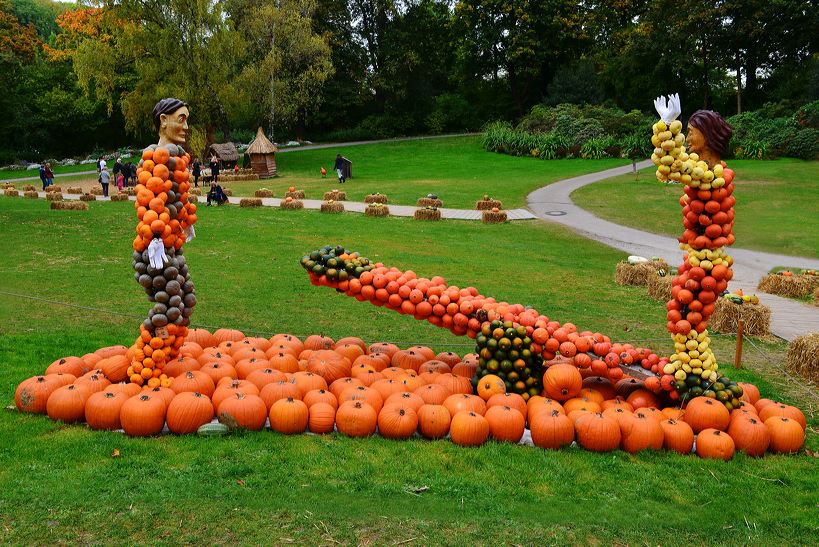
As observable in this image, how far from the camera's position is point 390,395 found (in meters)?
7.73

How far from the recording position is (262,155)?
39.4m

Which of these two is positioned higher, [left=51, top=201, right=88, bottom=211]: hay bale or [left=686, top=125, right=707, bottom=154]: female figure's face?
[left=686, top=125, right=707, bottom=154]: female figure's face

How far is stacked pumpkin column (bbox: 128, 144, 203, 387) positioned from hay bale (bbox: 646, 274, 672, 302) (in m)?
10.4

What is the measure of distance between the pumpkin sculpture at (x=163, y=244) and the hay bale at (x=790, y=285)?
43.9 ft

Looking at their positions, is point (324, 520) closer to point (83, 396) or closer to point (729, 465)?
point (83, 396)

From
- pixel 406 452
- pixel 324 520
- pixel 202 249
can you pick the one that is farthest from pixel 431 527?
pixel 202 249

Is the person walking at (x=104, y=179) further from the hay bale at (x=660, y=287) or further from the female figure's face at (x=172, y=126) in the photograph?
the female figure's face at (x=172, y=126)

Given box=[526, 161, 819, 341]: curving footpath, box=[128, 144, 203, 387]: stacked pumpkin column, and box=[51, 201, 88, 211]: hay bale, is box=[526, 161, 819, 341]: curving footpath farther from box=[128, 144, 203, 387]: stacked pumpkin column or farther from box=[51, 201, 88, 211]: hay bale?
box=[51, 201, 88, 211]: hay bale

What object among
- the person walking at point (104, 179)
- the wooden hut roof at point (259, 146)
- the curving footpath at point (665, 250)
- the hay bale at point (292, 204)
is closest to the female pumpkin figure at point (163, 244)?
the curving footpath at point (665, 250)

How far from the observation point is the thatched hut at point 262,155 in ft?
127

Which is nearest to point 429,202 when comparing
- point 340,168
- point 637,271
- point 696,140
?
point 340,168

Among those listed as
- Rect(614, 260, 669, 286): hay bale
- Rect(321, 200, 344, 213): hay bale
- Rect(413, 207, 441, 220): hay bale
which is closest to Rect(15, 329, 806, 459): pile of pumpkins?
Rect(614, 260, 669, 286): hay bale

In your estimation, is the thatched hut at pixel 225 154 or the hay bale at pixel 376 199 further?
the thatched hut at pixel 225 154

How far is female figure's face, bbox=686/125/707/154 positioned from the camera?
24.6 feet
